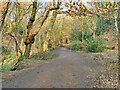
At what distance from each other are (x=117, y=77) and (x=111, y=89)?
2.42 feet

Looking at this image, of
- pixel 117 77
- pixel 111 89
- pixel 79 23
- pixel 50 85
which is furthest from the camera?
pixel 79 23

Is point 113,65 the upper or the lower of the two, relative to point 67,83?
upper

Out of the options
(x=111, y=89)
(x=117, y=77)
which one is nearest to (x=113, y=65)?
(x=117, y=77)

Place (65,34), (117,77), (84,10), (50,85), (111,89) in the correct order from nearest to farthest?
(111,89) < (50,85) < (117,77) < (84,10) < (65,34)

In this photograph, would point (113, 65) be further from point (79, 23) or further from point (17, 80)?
point (79, 23)

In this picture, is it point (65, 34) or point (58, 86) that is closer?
point (58, 86)

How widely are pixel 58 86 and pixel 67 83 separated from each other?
0.35 metres

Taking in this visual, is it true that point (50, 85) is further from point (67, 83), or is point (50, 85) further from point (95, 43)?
point (95, 43)

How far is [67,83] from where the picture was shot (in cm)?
361

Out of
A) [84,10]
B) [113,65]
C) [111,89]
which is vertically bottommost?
[111,89]

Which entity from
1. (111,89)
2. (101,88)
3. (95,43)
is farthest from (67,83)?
(95,43)

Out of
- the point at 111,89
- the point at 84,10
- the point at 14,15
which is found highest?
the point at 14,15

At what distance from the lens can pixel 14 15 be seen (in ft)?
29.3

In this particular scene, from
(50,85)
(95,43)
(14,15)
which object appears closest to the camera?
(50,85)
